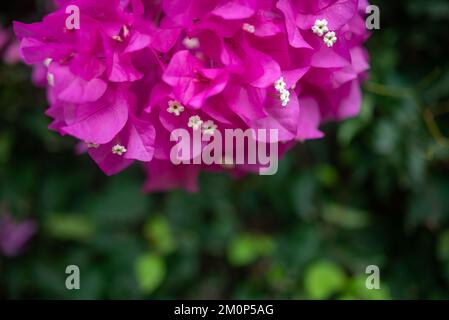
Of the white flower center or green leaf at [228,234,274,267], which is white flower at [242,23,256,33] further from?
green leaf at [228,234,274,267]

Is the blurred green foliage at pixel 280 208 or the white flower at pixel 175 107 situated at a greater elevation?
the white flower at pixel 175 107

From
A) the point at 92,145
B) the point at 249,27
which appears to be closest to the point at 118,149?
the point at 92,145

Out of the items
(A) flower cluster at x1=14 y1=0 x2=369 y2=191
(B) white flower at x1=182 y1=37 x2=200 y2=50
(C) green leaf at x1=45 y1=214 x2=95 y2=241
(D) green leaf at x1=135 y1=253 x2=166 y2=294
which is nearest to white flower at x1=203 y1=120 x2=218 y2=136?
(A) flower cluster at x1=14 y1=0 x2=369 y2=191

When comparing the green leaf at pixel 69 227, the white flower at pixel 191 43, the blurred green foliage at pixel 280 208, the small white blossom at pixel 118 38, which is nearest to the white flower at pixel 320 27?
the white flower at pixel 191 43

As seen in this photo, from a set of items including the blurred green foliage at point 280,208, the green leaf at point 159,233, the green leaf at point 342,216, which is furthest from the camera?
the green leaf at point 159,233

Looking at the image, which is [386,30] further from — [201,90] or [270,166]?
[201,90]

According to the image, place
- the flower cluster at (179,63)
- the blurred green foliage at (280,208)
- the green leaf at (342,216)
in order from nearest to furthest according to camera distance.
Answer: the flower cluster at (179,63), the blurred green foliage at (280,208), the green leaf at (342,216)

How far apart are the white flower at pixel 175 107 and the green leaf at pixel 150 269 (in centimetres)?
80

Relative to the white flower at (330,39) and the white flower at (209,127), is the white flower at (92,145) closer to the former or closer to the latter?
the white flower at (209,127)

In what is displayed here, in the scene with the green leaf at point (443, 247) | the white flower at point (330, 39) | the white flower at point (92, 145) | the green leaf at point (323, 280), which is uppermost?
the white flower at point (330, 39)

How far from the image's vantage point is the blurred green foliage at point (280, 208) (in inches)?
46.0

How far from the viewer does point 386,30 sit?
3.97 ft

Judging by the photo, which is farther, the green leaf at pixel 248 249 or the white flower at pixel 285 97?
the green leaf at pixel 248 249
